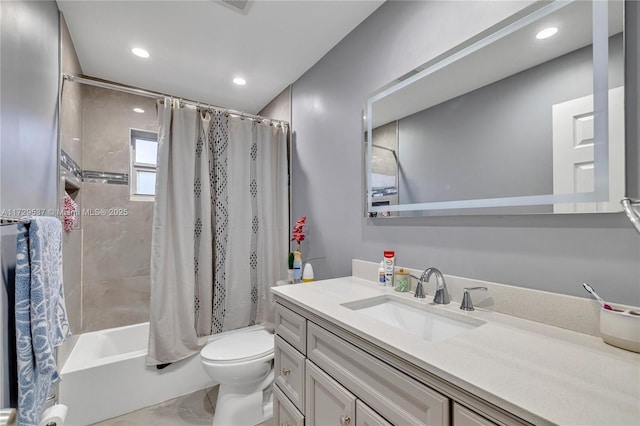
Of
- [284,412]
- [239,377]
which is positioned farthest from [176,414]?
[284,412]

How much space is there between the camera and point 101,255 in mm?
2396

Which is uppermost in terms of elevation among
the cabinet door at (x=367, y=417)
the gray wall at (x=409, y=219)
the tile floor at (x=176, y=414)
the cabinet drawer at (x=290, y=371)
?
the gray wall at (x=409, y=219)

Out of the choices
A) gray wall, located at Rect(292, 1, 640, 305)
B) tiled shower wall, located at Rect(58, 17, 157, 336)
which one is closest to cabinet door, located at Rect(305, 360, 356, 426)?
gray wall, located at Rect(292, 1, 640, 305)

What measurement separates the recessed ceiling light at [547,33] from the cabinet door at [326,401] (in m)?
1.35

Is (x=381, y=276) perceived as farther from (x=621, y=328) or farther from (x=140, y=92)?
(x=140, y=92)

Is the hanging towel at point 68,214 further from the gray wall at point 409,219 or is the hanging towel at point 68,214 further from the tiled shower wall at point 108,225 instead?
the gray wall at point 409,219

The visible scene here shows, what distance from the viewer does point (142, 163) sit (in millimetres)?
2713

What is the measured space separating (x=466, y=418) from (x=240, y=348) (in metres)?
1.48

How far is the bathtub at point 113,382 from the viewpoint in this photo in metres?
1.68

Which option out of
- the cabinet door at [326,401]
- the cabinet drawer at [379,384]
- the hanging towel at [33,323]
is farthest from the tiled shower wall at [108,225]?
the cabinet drawer at [379,384]

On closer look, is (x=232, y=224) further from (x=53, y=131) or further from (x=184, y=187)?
(x=53, y=131)

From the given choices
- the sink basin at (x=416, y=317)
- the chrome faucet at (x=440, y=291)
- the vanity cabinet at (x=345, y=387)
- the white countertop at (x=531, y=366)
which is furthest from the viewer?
the chrome faucet at (x=440, y=291)

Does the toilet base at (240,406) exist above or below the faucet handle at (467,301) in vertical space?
below

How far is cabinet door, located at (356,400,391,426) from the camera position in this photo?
0.78 meters
